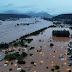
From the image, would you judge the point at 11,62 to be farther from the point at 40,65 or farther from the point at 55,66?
the point at 55,66

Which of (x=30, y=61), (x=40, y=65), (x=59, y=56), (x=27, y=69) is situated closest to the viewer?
(x=27, y=69)

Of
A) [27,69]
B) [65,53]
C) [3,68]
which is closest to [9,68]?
[3,68]

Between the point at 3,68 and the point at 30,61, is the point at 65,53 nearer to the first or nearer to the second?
the point at 30,61

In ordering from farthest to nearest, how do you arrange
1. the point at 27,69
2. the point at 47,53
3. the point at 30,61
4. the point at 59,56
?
the point at 47,53 → the point at 59,56 → the point at 30,61 → the point at 27,69

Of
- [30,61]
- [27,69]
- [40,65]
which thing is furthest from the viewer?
[30,61]

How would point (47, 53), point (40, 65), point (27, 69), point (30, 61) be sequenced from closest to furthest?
Result: point (27, 69) < point (40, 65) < point (30, 61) < point (47, 53)

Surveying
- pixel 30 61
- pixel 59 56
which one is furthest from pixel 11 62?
pixel 59 56

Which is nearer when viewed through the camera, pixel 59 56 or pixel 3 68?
pixel 3 68

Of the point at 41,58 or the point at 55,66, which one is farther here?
the point at 41,58

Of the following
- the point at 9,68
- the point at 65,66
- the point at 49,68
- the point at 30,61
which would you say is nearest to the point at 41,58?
the point at 30,61
